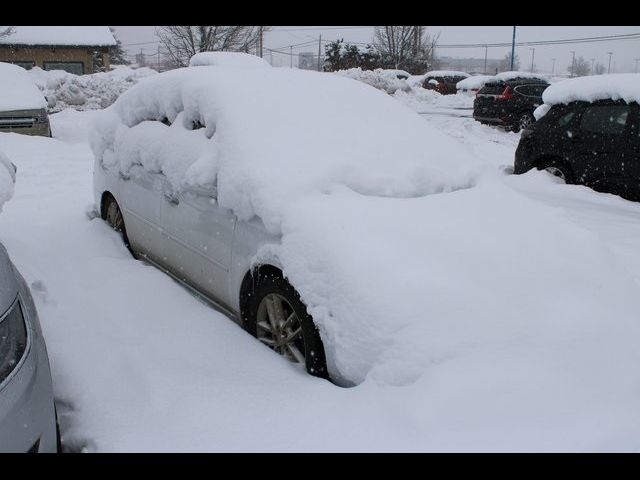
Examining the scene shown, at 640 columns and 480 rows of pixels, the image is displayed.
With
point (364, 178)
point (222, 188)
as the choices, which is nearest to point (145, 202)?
point (222, 188)

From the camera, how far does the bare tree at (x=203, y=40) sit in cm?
2875

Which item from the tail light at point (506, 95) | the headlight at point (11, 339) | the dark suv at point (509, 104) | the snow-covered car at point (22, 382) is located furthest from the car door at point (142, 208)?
the tail light at point (506, 95)

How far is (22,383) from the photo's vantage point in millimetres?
2012

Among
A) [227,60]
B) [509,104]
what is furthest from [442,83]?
[227,60]

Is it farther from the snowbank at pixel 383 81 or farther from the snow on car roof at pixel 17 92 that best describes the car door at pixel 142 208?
the snowbank at pixel 383 81

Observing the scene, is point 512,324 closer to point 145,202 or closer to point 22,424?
point 22,424

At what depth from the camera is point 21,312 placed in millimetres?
2268

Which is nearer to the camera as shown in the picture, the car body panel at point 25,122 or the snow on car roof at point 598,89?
the snow on car roof at point 598,89

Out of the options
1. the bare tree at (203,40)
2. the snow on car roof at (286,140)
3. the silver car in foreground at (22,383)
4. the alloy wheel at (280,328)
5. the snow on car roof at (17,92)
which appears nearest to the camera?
the silver car in foreground at (22,383)

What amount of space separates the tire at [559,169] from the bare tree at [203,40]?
22.9m

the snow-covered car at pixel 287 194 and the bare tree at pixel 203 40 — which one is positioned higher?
the bare tree at pixel 203 40


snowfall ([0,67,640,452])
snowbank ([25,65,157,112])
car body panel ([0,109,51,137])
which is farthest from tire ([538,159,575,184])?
snowbank ([25,65,157,112])
